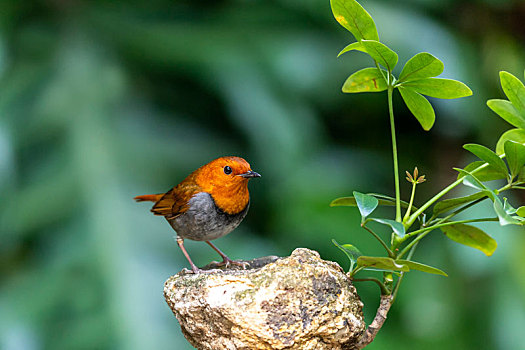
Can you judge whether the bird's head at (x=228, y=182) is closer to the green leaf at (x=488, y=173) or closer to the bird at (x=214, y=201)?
the bird at (x=214, y=201)

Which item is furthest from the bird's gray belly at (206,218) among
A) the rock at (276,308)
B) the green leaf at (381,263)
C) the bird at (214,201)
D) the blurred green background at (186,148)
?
the blurred green background at (186,148)

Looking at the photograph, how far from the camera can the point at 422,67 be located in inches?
26.6

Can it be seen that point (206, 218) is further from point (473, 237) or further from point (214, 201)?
point (473, 237)

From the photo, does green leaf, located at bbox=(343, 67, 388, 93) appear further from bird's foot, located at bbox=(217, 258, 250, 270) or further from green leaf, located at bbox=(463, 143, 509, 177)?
bird's foot, located at bbox=(217, 258, 250, 270)

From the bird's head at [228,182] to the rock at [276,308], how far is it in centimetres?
12

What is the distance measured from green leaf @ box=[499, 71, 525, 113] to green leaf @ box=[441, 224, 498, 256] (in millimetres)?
158

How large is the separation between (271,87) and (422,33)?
51cm

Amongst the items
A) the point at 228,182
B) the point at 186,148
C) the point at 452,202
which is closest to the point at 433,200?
the point at 452,202

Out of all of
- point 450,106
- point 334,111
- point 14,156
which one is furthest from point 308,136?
point 14,156

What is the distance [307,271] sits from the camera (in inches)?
27.2

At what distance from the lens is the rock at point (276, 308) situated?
0.66 m

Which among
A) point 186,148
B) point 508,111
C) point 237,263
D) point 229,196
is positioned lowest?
point 186,148

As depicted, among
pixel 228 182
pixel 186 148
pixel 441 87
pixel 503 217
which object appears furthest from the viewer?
pixel 186 148

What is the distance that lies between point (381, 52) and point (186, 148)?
1.06 metres
